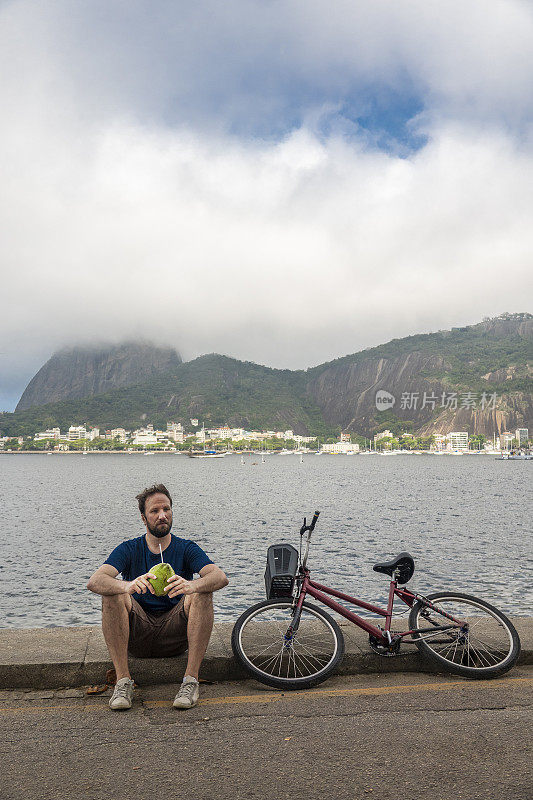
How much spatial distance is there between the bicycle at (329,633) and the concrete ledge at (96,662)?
0.53 feet

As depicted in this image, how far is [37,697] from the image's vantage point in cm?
512

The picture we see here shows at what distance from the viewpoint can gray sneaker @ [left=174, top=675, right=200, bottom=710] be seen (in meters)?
4.86

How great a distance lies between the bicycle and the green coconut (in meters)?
0.77

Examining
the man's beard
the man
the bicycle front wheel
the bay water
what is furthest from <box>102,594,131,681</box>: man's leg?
the bay water

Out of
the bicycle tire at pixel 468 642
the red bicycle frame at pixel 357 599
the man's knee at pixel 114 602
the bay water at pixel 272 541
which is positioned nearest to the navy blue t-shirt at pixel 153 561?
the man's knee at pixel 114 602

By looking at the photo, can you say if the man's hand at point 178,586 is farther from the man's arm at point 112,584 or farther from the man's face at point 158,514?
the man's face at point 158,514

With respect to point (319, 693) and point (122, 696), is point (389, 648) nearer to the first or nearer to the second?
point (319, 693)

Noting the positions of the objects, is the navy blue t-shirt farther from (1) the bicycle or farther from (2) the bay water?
(2) the bay water

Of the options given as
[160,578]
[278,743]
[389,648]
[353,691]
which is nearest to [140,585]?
[160,578]

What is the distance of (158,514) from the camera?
5.47 meters

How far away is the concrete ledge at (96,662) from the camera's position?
17.4 ft

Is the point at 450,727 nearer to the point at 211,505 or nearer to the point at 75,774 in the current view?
the point at 75,774

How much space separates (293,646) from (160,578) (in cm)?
128

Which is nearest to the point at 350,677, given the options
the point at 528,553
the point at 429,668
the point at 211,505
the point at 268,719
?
the point at 429,668
